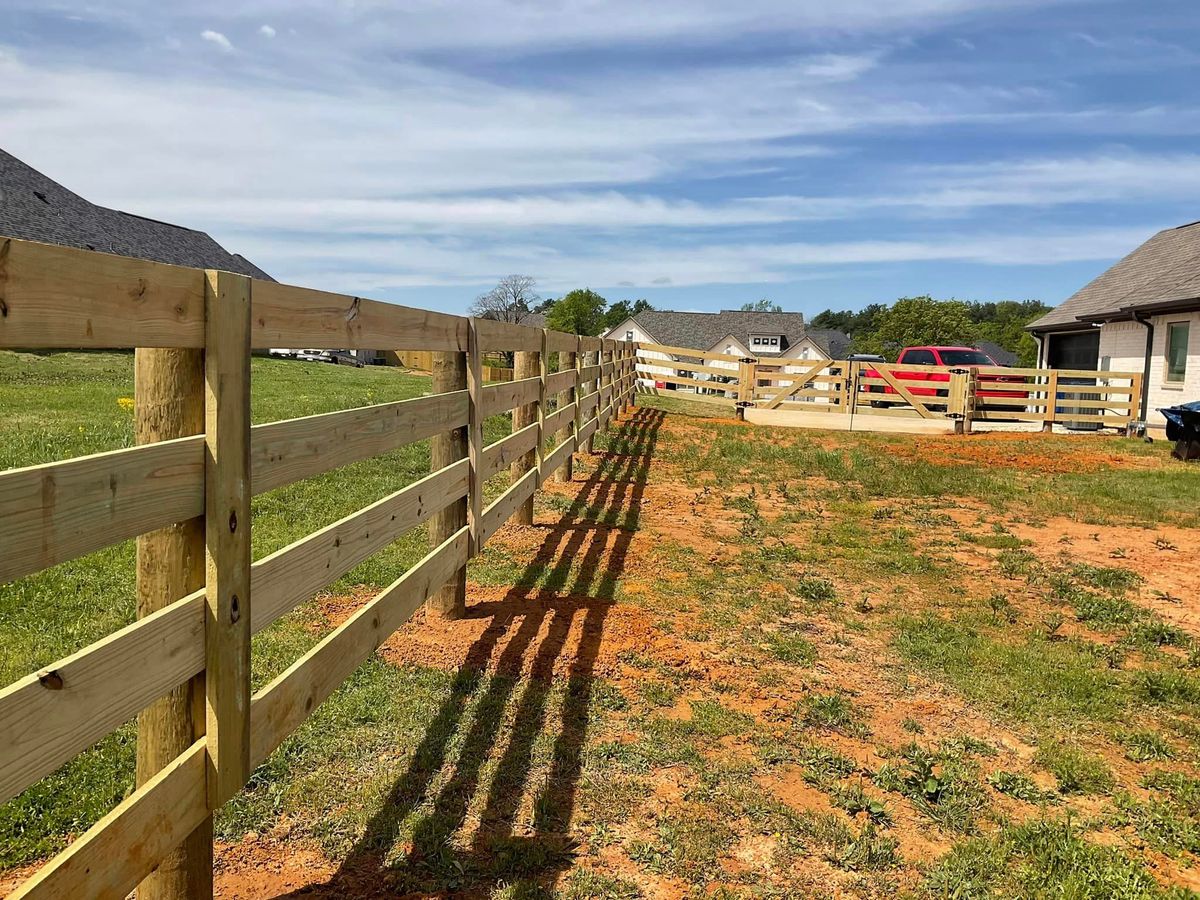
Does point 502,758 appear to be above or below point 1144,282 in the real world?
below

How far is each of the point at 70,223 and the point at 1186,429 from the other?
39943 millimetres

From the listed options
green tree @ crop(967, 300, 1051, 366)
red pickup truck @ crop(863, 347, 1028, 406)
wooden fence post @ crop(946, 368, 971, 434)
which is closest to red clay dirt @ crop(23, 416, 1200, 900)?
wooden fence post @ crop(946, 368, 971, 434)

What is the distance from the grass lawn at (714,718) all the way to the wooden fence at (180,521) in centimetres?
65

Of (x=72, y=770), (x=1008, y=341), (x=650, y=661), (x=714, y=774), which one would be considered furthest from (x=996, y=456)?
(x=1008, y=341)

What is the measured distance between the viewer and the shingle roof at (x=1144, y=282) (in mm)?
20344

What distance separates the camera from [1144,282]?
75.6ft

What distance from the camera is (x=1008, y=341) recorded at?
123938mm

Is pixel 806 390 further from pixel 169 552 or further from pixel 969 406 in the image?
pixel 169 552

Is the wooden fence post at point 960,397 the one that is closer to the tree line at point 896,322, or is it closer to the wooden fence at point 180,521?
the wooden fence at point 180,521

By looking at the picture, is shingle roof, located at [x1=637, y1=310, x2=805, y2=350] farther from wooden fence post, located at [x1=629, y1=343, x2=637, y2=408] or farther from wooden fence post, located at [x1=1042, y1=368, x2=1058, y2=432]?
wooden fence post, located at [x1=1042, y1=368, x2=1058, y2=432]

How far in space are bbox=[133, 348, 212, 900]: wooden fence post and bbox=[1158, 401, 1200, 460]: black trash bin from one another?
1639 centimetres

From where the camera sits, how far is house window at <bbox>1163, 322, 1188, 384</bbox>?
64.8 feet

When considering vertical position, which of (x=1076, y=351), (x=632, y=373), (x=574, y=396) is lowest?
(x=574, y=396)

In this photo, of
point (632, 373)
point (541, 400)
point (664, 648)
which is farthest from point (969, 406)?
point (664, 648)
